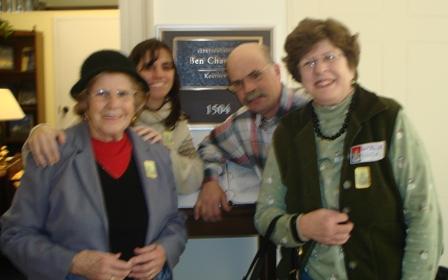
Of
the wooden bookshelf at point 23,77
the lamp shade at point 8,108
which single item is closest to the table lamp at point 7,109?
the lamp shade at point 8,108

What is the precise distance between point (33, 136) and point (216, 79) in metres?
1.31

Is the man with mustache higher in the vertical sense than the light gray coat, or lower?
higher

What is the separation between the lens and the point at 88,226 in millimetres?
1346

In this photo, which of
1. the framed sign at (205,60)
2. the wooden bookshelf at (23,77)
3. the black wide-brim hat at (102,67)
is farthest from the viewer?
the wooden bookshelf at (23,77)

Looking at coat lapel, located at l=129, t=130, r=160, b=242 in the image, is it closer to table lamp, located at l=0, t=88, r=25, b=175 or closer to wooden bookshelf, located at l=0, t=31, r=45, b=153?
table lamp, located at l=0, t=88, r=25, b=175

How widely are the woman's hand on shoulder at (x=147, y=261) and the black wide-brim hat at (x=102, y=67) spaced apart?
505 mm

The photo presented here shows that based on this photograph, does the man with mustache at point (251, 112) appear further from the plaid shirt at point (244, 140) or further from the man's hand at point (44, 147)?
the man's hand at point (44, 147)

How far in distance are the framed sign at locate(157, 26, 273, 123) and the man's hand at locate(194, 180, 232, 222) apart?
0.89m

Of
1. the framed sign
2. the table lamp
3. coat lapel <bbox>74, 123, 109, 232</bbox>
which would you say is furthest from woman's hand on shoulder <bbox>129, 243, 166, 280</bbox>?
the table lamp

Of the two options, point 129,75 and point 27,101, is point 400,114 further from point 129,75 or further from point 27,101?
point 27,101

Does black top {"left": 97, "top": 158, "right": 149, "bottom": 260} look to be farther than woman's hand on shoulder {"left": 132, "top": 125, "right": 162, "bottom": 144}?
No

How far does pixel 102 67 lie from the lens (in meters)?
1.41

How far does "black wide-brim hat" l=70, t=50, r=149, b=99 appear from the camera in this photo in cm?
140

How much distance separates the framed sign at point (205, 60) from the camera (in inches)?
100
